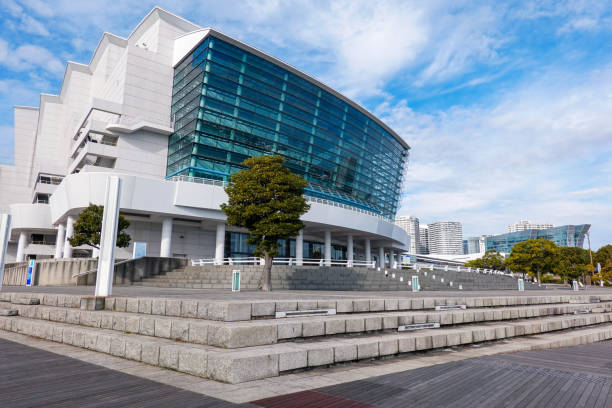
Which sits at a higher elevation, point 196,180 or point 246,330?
point 196,180

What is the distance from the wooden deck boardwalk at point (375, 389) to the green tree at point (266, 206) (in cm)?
1602

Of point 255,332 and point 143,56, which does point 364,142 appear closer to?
point 143,56

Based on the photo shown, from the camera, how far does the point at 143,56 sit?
4528 cm

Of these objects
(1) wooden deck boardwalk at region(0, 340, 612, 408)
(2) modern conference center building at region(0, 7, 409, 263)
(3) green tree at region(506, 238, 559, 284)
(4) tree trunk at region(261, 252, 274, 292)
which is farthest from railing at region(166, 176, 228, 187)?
(3) green tree at region(506, 238, 559, 284)

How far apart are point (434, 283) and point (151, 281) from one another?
2422 centimetres

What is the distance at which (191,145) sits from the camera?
4106 centimetres

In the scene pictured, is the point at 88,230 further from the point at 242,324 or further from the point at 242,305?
the point at 242,324

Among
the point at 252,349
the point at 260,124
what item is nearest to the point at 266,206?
the point at 252,349

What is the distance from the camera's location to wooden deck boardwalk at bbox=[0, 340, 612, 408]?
3.96 meters

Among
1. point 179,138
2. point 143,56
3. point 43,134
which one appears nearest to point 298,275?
point 179,138

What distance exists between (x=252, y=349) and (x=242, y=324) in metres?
0.54

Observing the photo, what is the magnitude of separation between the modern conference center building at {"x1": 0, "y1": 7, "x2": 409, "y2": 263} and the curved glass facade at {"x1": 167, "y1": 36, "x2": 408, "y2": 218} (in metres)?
0.15

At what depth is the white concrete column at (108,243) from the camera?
916 centimetres

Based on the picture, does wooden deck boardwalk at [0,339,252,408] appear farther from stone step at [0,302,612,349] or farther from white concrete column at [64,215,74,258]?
white concrete column at [64,215,74,258]
